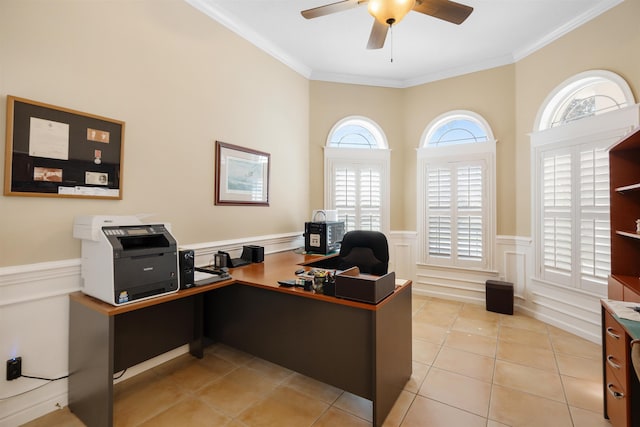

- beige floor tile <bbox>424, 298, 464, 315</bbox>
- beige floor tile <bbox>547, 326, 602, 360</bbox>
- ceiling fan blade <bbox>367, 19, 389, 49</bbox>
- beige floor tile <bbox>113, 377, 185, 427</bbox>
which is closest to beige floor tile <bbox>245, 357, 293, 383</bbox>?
beige floor tile <bbox>113, 377, 185, 427</bbox>

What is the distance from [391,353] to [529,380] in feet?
4.09

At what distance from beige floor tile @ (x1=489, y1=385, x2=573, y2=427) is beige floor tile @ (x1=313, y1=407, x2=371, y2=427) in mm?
850

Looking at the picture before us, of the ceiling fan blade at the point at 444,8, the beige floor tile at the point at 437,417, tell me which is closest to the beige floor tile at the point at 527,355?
the beige floor tile at the point at 437,417

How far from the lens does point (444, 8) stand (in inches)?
79.7

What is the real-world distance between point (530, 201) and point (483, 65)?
1.96 m

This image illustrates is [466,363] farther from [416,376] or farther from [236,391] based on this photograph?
[236,391]

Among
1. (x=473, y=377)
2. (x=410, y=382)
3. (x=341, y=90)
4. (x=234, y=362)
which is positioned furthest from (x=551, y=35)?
(x=234, y=362)

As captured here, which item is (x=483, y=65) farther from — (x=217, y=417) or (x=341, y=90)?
(x=217, y=417)

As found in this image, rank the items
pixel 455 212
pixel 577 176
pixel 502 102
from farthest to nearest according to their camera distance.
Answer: pixel 455 212
pixel 502 102
pixel 577 176

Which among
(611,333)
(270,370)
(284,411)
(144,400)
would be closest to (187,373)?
(144,400)

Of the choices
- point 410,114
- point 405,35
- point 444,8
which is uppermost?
point 405,35

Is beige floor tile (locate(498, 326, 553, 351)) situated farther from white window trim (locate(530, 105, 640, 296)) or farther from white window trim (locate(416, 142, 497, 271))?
white window trim (locate(416, 142, 497, 271))

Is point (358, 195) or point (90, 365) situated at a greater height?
point (358, 195)

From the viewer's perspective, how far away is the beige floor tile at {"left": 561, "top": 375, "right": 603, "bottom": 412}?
191cm
